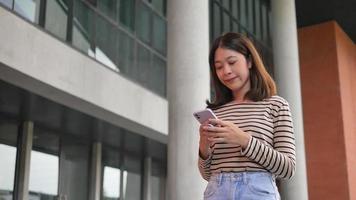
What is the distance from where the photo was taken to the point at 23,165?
1195cm

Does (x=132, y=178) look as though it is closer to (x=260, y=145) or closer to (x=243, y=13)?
(x=243, y=13)

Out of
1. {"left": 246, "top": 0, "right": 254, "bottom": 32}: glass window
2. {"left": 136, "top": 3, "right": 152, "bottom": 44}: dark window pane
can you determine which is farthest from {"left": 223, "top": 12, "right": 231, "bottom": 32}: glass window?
{"left": 136, "top": 3, "right": 152, "bottom": 44}: dark window pane

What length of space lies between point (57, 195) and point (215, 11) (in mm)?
8335

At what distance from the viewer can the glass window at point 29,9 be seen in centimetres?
944

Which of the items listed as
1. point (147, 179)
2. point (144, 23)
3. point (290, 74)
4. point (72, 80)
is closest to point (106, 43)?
point (144, 23)

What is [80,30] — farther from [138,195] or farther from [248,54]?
[248,54]

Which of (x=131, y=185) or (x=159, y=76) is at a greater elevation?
(x=159, y=76)

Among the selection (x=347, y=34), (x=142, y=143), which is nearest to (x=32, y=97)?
(x=142, y=143)

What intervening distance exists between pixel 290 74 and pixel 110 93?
7.66 metres

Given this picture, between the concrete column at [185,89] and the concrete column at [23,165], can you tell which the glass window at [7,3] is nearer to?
the concrete column at [185,89]

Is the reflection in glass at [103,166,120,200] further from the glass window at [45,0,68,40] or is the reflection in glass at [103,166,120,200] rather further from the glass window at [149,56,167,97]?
the glass window at [45,0,68,40]

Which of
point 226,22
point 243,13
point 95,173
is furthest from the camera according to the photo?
point 243,13

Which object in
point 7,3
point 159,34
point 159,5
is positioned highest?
point 159,5

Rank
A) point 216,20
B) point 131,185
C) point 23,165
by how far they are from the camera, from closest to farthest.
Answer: point 23,165, point 131,185, point 216,20
